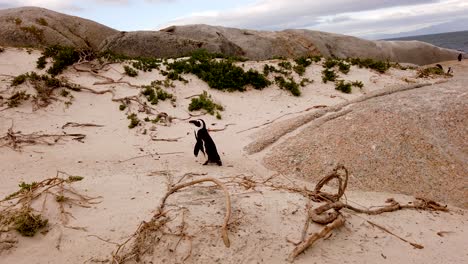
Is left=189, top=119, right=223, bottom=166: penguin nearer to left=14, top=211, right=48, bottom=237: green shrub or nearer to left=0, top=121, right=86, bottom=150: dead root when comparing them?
left=0, top=121, right=86, bottom=150: dead root

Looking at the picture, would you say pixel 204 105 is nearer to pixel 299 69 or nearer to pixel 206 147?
pixel 206 147

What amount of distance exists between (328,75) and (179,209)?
11.0 metres

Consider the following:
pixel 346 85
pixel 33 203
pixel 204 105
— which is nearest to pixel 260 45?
pixel 346 85

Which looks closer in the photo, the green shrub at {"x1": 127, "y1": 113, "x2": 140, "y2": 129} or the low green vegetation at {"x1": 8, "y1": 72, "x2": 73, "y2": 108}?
the green shrub at {"x1": 127, "y1": 113, "x2": 140, "y2": 129}

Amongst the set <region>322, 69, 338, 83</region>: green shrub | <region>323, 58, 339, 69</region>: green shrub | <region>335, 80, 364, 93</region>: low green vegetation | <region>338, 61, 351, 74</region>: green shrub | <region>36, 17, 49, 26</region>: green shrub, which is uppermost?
<region>36, 17, 49, 26</region>: green shrub

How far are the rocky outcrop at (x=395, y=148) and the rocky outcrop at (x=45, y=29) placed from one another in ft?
45.0

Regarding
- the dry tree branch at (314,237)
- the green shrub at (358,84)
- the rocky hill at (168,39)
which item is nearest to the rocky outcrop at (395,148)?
the dry tree branch at (314,237)

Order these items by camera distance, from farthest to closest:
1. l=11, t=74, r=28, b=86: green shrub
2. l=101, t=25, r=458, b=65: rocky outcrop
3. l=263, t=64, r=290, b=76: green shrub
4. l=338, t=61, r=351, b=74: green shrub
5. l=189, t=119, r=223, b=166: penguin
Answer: l=101, t=25, r=458, b=65: rocky outcrop
l=338, t=61, r=351, b=74: green shrub
l=263, t=64, r=290, b=76: green shrub
l=11, t=74, r=28, b=86: green shrub
l=189, t=119, r=223, b=166: penguin

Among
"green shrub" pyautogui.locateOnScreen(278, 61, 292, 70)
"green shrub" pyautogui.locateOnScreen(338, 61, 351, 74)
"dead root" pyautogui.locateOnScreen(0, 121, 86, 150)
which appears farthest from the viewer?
"green shrub" pyautogui.locateOnScreen(338, 61, 351, 74)

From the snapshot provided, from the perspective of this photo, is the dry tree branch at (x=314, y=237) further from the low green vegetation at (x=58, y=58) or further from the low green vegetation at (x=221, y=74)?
the low green vegetation at (x=58, y=58)

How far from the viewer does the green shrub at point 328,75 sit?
1406 cm

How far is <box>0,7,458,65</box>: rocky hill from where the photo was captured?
55.8 feet

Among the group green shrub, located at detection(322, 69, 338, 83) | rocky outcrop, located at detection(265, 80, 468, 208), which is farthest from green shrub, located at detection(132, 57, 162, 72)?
rocky outcrop, located at detection(265, 80, 468, 208)

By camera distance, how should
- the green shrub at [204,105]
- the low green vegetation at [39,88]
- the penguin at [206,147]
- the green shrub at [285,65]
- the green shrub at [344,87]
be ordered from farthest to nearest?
the green shrub at [285,65] < the green shrub at [344,87] < the green shrub at [204,105] < the low green vegetation at [39,88] < the penguin at [206,147]
